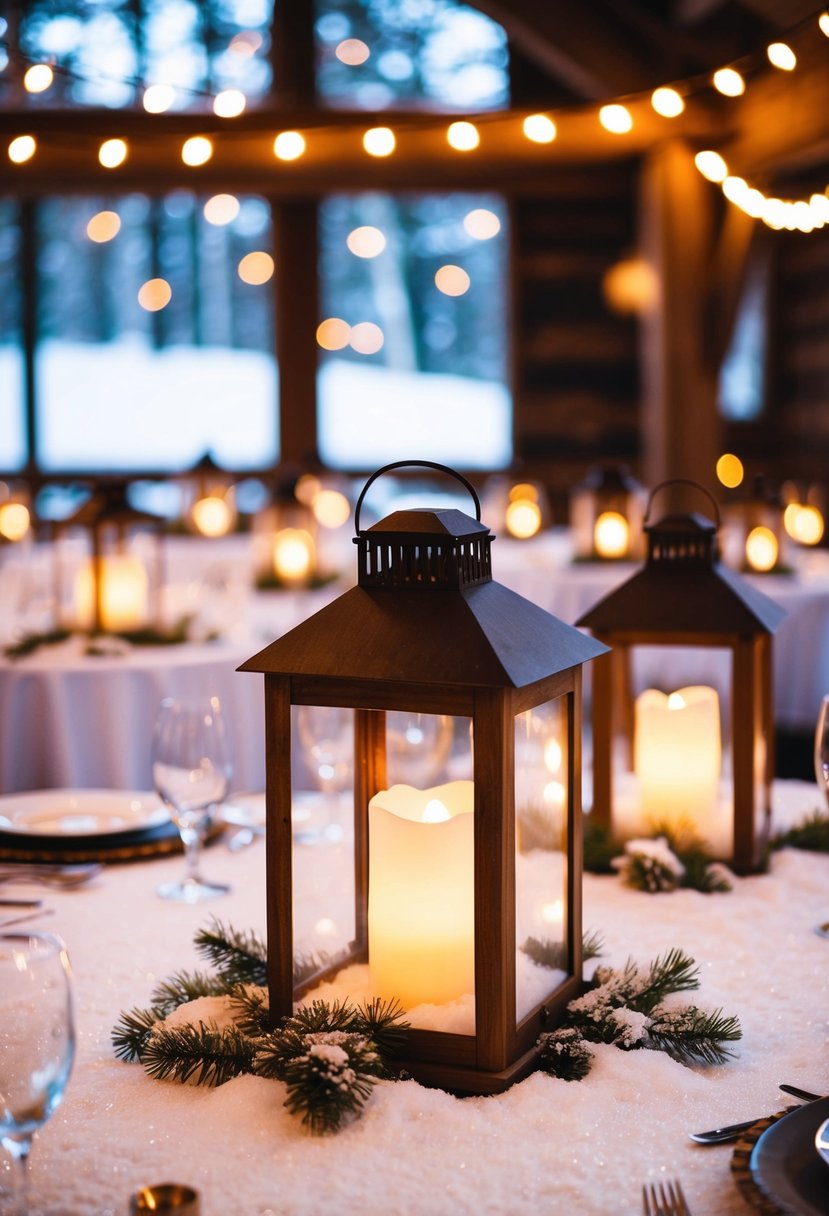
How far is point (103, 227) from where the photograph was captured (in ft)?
27.3

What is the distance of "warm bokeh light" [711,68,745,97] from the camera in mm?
3256

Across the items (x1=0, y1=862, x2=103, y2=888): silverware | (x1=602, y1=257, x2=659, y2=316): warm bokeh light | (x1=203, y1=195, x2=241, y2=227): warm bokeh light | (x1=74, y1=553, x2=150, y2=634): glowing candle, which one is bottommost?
(x1=0, y1=862, x2=103, y2=888): silverware

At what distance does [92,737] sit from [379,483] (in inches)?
211

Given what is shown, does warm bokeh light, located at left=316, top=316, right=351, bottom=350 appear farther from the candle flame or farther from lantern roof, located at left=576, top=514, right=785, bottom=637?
the candle flame

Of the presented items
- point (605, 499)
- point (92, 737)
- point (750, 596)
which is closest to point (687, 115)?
point (605, 499)

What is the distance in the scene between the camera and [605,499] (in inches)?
176

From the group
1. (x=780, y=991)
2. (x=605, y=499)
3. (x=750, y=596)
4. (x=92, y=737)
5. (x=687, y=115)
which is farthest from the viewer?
(x=687, y=115)

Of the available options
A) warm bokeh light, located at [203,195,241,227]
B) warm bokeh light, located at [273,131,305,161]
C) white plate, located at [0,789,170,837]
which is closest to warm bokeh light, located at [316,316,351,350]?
warm bokeh light, located at [203,195,241,227]

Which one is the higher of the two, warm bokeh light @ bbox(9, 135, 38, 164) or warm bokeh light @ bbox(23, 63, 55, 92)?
warm bokeh light @ bbox(23, 63, 55, 92)

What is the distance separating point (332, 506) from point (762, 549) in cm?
175

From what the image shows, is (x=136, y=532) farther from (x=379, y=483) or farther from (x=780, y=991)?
(x=780, y=991)

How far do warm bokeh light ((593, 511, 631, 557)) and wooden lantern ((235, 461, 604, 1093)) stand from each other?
3349mm

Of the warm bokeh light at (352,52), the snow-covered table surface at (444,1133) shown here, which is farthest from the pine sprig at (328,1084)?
the warm bokeh light at (352,52)

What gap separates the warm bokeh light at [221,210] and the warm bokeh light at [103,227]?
0.55 meters
